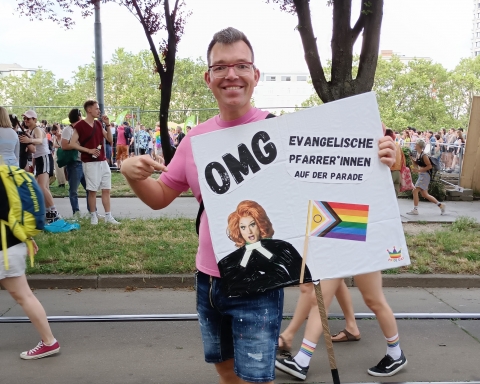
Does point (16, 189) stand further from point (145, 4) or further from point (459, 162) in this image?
point (459, 162)

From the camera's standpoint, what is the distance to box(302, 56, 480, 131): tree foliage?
44.2m

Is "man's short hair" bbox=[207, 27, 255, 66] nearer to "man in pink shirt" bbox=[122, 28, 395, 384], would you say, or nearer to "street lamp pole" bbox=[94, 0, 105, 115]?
"man in pink shirt" bbox=[122, 28, 395, 384]

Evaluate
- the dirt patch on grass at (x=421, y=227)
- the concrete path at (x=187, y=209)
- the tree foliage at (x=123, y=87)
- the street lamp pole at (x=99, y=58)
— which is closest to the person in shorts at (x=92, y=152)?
the concrete path at (x=187, y=209)

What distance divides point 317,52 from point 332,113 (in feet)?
20.8

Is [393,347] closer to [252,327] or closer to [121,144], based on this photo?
[252,327]

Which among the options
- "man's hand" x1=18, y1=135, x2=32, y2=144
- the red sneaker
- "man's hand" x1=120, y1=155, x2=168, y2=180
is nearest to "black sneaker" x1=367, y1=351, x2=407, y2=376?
the red sneaker

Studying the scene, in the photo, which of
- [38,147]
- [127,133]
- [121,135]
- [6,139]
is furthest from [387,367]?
[127,133]

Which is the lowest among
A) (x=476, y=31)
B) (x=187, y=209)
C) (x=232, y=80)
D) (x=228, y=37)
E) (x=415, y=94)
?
(x=187, y=209)

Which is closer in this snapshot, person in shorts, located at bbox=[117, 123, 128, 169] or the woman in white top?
the woman in white top

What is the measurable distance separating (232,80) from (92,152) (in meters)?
6.74

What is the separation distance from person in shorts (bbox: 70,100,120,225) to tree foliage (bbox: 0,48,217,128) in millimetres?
13124

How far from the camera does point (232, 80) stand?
7.16ft

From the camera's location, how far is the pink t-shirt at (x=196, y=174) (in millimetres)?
2295

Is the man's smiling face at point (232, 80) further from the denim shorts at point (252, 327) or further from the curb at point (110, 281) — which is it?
the curb at point (110, 281)
